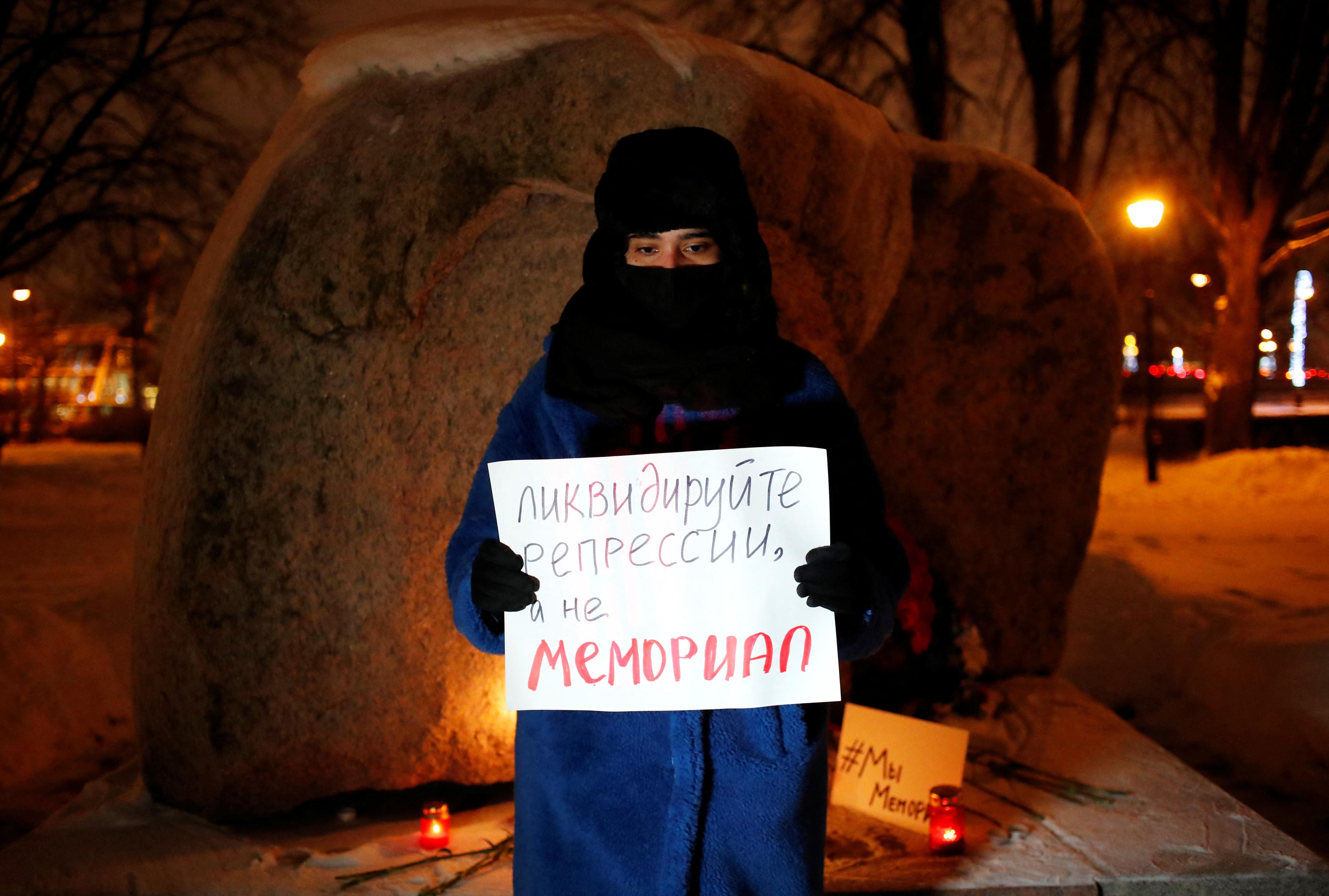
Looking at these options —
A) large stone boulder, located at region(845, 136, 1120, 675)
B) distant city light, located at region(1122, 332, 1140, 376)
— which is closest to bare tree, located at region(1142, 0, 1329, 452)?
large stone boulder, located at region(845, 136, 1120, 675)

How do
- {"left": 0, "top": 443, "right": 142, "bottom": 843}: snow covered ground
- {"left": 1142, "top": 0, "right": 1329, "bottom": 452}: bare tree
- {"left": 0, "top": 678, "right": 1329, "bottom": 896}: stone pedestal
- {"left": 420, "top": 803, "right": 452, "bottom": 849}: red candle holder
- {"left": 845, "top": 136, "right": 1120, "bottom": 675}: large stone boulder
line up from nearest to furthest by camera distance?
{"left": 0, "top": 678, "right": 1329, "bottom": 896}: stone pedestal < {"left": 420, "top": 803, "right": 452, "bottom": 849}: red candle holder < {"left": 0, "top": 443, "right": 142, "bottom": 843}: snow covered ground < {"left": 845, "top": 136, "right": 1120, "bottom": 675}: large stone boulder < {"left": 1142, "top": 0, "right": 1329, "bottom": 452}: bare tree

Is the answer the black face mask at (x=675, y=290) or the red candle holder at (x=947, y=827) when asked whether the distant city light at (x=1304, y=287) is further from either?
the black face mask at (x=675, y=290)

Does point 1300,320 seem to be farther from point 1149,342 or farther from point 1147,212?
point 1147,212

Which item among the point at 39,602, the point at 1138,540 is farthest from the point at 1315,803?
the point at 39,602

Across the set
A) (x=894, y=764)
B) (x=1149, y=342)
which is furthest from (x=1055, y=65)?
(x=894, y=764)

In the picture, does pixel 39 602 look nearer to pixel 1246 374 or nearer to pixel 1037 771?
pixel 1037 771

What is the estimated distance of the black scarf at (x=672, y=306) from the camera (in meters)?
1.72

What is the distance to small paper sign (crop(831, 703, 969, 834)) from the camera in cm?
328

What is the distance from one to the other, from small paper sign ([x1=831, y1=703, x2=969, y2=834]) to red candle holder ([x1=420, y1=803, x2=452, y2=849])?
1372mm

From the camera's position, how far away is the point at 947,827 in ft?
9.94

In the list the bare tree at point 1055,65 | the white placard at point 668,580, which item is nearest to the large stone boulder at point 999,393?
the white placard at point 668,580

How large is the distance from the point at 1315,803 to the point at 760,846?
3.44 meters

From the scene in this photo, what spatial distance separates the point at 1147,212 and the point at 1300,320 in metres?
24.6

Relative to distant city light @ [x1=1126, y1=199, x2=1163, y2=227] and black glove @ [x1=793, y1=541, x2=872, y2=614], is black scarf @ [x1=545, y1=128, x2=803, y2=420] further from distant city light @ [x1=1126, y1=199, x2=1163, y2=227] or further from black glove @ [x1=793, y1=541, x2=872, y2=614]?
distant city light @ [x1=1126, y1=199, x2=1163, y2=227]
